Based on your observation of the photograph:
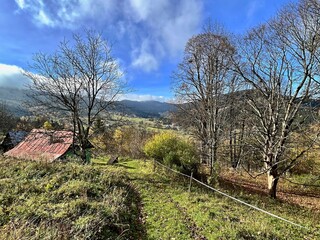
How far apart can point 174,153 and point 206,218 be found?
835 cm

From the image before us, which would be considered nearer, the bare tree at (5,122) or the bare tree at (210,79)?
the bare tree at (210,79)

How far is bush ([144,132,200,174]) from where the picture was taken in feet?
50.0

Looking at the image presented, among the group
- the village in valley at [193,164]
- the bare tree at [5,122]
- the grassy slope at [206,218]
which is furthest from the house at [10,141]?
the grassy slope at [206,218]

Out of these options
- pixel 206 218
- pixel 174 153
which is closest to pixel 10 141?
pixel 174 153

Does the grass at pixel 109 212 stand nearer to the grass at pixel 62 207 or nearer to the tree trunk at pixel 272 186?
the grass at pixel 62 207

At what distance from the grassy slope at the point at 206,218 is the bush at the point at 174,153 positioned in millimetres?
3130

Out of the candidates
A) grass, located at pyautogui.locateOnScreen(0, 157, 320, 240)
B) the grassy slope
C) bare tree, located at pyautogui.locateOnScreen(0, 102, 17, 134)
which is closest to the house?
bare tree, located at pyautogui.locateOnScreen(0, 102, 17, 134)

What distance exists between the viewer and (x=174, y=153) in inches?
615

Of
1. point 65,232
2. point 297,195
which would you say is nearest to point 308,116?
point 297,195

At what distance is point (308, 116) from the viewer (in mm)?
11258

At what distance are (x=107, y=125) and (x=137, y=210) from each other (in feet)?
32.6

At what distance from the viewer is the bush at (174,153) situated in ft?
50.0

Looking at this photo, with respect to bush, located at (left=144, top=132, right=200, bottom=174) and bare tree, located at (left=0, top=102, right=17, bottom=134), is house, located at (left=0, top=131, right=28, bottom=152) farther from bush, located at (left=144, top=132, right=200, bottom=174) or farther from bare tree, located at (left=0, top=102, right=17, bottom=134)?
bush, located at (left=144, top=132, right=200, bottom=174)

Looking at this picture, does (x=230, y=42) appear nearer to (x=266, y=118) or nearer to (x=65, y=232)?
(x=266, y=118)
